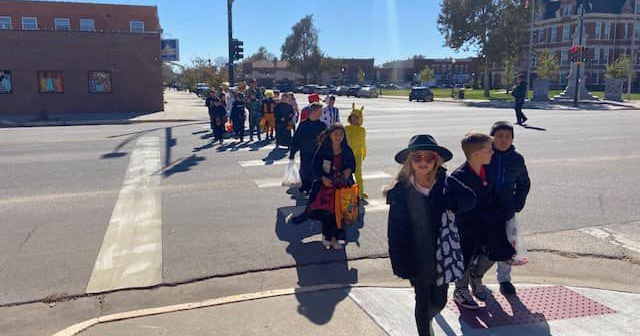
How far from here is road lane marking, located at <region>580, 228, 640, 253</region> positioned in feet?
19.9

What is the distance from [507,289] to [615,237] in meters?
2.70

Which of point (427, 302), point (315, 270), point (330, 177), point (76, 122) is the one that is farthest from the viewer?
point (76, 122)

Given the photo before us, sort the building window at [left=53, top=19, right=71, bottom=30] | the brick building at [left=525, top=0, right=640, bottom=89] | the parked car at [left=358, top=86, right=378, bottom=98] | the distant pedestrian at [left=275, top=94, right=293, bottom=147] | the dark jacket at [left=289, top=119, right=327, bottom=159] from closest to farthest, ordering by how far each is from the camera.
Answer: the dark jacket at [left=289, top=119, right=327, bottom=159]
the distant pedestrian at [left=275, top=94, right=293, bottom=147]
the building window at [left=53, top=19, right=71, bottom=30]
the parked car at [left=358, top=86, right=378, bottom=98]
the brick building at [left=525, top=0, right=640, bottom=89]

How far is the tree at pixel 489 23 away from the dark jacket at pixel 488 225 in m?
57.3

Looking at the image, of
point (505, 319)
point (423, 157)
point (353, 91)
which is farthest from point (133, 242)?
point (353, 91)

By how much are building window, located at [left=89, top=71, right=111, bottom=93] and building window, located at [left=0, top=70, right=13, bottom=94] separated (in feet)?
13.0

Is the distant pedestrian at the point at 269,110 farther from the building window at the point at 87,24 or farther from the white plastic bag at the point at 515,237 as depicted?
the building window at the point at 87,24

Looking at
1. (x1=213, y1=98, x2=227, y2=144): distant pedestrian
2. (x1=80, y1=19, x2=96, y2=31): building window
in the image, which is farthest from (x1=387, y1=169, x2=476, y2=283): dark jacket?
(x1=80, y1=19, x2=96, y2=31): building window

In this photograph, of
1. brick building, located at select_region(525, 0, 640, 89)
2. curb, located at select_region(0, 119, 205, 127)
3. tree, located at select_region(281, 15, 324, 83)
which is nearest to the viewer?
curb, located at select_region(0, 119, 205, 127)

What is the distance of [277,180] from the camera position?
9.61 m

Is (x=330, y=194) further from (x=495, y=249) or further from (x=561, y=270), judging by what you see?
(x=561, y=270)

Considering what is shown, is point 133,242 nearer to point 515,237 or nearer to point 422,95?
point 515,237

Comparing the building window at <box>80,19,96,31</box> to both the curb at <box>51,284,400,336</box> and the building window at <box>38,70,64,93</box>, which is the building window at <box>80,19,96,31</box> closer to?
the building window at <box>38,70,64,93</box>

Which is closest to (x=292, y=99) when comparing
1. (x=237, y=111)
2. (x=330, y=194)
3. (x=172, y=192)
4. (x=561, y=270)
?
(x=237, y=111)
